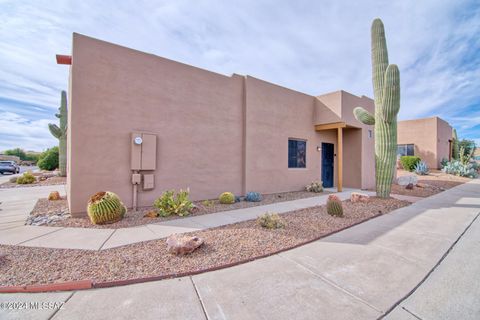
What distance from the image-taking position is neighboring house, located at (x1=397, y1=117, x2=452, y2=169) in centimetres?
2023

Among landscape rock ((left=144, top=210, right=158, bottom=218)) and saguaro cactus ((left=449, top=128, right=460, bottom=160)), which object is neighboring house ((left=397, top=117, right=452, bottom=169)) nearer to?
saguaro cactus ((left=449, top=128, right=460, bottom=160))

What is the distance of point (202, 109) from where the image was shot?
24.2ft

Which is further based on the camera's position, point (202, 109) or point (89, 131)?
point (202, 109)

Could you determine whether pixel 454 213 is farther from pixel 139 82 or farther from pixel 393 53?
pixel 139 82

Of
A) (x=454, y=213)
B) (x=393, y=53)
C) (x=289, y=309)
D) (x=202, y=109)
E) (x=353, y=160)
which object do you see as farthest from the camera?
(x=353, y=160)

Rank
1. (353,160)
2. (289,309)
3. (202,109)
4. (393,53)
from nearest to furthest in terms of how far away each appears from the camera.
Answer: (289,309)
(202,109)
(393,53)
(353,160)

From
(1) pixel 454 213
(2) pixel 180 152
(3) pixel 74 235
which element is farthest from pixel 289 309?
(1) pixel 454 213

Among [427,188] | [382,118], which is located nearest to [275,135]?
[382,118]

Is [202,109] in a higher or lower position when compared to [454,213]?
higher

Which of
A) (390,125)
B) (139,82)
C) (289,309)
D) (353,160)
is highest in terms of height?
(139,82)

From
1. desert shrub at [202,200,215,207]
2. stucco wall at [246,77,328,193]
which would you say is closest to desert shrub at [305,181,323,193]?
stucco wall at [246,77,328,193]

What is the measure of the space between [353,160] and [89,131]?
1161cm

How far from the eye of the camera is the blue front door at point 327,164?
11.2 meters

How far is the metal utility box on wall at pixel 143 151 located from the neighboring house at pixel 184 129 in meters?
0.03
